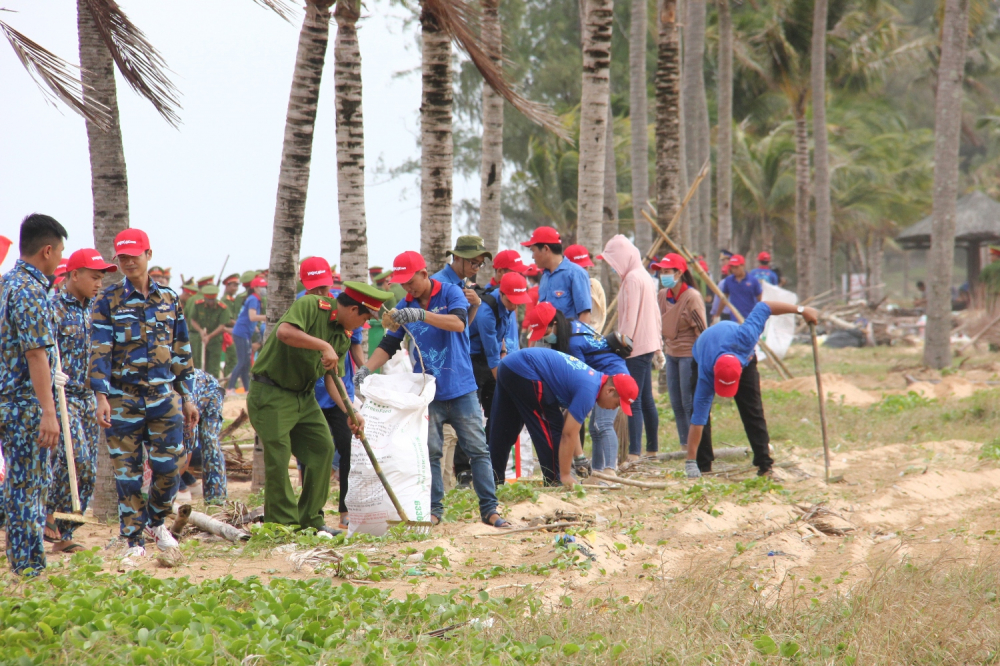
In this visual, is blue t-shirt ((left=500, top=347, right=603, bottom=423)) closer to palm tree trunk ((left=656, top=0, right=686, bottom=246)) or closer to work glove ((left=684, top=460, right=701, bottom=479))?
work glove ((left=684, top=460, right=701, bottom=479))

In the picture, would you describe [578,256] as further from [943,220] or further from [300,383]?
[943,220]

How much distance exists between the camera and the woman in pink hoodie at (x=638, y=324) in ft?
29.6

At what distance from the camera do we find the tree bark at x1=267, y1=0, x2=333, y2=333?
7.79 m

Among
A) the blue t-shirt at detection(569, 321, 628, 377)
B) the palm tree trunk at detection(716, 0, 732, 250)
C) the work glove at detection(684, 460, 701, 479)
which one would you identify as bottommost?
the work glove at detection(684, 460, 701, 479)

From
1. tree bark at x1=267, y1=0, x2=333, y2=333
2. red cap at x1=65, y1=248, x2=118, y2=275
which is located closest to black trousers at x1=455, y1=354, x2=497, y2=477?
tree bark at x1=267, y1=0, x2=333, y2=333

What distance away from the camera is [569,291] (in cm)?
820

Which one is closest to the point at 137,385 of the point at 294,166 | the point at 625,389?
the point at 294,166

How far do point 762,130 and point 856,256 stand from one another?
19321 millimetres

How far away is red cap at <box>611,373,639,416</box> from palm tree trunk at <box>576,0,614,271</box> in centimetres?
367

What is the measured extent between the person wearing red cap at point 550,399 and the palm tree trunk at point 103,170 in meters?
3.03

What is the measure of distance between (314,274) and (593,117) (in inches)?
205

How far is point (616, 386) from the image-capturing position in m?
7.07

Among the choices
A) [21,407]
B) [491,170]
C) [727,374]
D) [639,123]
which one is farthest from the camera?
[639,123]

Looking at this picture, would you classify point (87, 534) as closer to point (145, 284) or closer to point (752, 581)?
point (145, 284)
